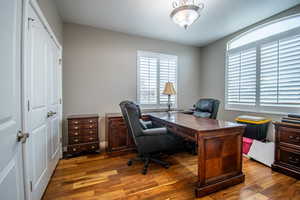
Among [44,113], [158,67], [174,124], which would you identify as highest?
[158,67]

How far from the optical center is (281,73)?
266cm

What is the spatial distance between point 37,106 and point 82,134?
1366 millimetres

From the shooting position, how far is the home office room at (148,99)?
1.34m

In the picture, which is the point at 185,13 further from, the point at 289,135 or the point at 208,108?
the point at 289,135

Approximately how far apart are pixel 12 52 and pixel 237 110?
4.09 meters

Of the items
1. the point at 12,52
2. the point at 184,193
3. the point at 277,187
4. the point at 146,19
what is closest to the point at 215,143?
the point at 184,193

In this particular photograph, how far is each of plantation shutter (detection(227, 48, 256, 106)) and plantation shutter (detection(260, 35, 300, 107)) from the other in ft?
0.67

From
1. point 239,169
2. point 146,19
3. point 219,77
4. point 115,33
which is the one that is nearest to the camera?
point 239,169

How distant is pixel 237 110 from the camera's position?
344cm

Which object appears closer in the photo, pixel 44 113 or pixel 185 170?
pixel 44 113

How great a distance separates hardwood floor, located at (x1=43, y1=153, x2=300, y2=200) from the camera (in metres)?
1.65

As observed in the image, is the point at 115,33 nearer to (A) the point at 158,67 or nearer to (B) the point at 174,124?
(A) the point at 158,67

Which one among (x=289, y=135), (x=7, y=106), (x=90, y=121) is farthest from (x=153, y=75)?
(x=7, y=106)

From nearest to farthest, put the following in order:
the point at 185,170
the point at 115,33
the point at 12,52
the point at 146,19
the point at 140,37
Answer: the point at 12,52
the point at 185,170
the point at 146,19
the point at 115,33
the point at 140,37
